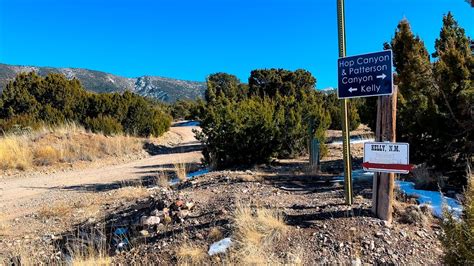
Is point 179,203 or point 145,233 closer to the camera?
point 145,233

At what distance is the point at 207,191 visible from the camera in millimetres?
6398

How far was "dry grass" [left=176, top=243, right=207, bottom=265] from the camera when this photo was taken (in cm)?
393

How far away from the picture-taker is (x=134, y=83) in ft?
499

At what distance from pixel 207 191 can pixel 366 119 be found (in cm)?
659

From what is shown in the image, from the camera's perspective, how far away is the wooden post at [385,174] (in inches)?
169

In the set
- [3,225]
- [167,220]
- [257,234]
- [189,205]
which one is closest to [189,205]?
[189,205]

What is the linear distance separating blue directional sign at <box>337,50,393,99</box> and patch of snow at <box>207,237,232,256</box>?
2159 millimetres

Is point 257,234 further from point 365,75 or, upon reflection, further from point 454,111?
point 454,111

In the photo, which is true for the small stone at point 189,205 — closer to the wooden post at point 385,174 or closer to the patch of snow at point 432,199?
the wooden post at point 385,174

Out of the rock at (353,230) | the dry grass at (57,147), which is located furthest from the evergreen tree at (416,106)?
A: the dry grass at (57,147)

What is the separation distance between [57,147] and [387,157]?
1238 centimetres

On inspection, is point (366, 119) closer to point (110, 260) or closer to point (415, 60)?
point (415, 60)

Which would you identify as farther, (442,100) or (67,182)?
(67,182)

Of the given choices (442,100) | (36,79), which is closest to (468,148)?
(442,100)
